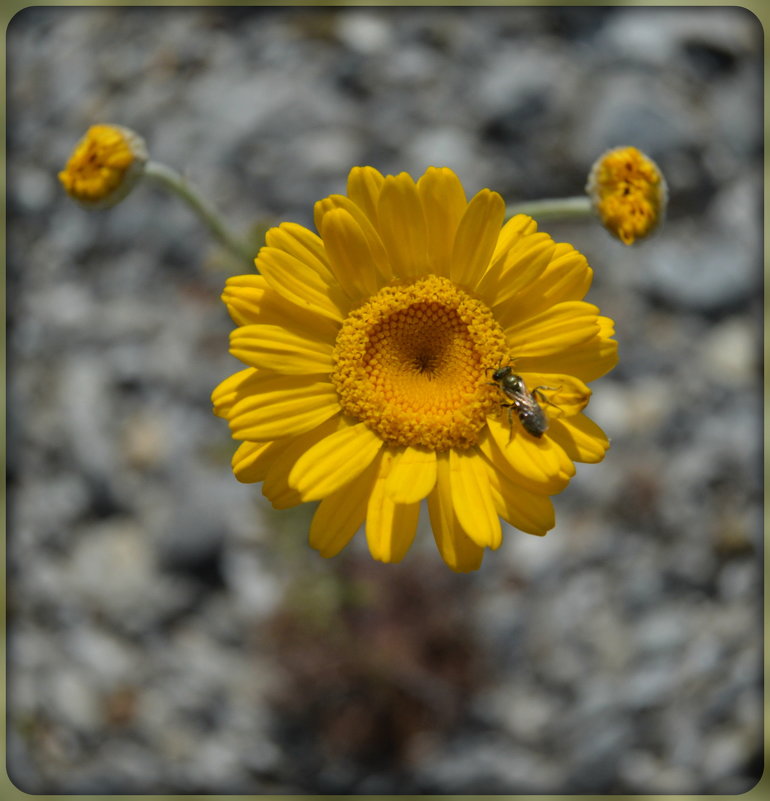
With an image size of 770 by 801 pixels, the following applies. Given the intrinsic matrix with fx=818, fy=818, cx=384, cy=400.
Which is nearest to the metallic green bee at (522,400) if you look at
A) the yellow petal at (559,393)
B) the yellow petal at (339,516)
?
the yellow petal at (559,393)

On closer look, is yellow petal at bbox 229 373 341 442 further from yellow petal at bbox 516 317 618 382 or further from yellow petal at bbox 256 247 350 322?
yellow petal at bbox 516 317 618 382

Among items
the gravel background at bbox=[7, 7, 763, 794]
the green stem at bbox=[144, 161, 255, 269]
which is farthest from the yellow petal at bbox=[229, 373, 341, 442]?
the gravel background at bbox=[7, 7, 763, 794]

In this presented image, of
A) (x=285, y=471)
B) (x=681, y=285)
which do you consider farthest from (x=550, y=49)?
(x=285, y=471)

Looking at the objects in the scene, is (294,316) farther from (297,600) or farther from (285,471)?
(297,600)

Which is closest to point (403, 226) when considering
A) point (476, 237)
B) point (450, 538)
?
point (476, 237)

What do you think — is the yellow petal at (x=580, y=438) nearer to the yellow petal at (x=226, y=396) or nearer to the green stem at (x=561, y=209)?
the green stem at (x=561, y=209)

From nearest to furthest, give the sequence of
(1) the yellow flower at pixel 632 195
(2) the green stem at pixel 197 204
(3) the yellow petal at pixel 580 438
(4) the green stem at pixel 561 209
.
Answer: (3) the yellow petal at pixel 580 438 → (1) the yellow flower at pixel 632 195 → (4) the green stem at pixel 561 209 → (2) the green stem at pixel 197 204

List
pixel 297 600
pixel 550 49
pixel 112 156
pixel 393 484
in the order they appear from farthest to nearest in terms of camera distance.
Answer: pixel 550 49, pixel 297 600, pixel 112 156, pixel 393 484

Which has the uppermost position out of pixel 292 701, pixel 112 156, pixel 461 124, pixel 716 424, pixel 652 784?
pixel 461 124
